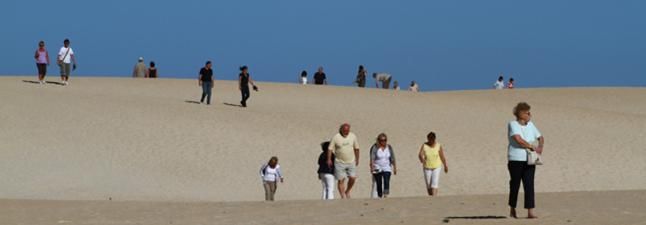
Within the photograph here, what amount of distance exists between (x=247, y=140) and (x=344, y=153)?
12862mm

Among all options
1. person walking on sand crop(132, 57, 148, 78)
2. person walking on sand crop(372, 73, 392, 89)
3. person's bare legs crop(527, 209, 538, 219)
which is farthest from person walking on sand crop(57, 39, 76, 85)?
person's bare legs crop(527, 209, 538, 219)

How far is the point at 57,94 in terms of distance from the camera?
38.0 meters

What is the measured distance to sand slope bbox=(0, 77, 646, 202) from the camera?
2681 cm

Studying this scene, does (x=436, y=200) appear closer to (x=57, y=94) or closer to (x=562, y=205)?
(x=562, y=205)

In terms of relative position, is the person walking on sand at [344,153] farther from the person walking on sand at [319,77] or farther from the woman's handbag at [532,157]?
the person walking on sand at [319,77]

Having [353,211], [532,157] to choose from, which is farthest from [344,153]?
[532,157]

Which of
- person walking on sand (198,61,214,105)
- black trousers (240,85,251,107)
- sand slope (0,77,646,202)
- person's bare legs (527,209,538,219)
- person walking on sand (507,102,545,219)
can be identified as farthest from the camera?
black trousers (240,85,251,107)

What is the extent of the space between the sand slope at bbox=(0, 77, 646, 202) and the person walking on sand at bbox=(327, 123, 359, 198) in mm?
5529

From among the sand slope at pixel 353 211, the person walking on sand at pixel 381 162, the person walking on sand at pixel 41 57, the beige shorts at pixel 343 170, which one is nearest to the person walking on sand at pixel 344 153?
the beige shorts at pixel 343 170

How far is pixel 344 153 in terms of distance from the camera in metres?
19.5

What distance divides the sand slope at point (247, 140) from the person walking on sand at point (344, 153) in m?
5.53

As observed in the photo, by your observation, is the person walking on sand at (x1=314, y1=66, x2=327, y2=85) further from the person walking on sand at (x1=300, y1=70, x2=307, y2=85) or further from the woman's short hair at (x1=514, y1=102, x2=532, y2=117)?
the woman's short hair at (x1=514, y1=102, x2=532, y2=117)

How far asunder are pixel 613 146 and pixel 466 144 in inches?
156

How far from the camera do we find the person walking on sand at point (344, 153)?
19453 mm
